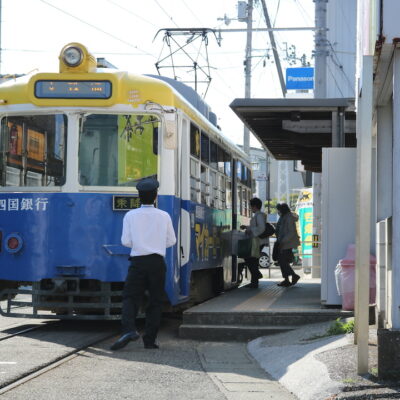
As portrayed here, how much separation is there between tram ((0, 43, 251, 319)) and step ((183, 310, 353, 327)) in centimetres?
43

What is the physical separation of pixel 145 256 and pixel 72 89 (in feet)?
9.10

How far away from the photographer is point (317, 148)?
1777cm

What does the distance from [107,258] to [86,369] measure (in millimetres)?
2850

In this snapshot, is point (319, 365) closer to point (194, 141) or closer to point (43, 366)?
point (43, 366)

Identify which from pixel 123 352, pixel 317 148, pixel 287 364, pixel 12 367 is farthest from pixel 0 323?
pixel 317 148

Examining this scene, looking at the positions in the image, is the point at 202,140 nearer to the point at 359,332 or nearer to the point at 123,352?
the point at 123,352

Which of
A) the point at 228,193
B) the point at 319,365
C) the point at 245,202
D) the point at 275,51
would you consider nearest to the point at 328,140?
the point at 228,193

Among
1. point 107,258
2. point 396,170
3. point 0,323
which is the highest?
point 396,170

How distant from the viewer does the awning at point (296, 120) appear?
489 inches

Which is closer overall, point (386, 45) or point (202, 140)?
point (386, 45)

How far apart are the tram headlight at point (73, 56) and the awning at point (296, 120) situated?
251 cm

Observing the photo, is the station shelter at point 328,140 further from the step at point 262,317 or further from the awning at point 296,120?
the step at point 262,317

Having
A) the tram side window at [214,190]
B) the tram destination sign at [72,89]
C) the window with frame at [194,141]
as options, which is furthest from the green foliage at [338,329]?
the tram side window at [214,190]

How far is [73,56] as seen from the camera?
429 inches
